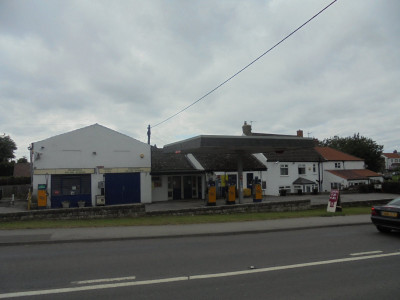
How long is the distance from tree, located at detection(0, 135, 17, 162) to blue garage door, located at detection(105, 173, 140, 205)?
48.5m

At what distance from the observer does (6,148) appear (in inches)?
2469

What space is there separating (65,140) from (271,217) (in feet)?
50.2

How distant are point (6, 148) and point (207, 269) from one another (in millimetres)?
67518

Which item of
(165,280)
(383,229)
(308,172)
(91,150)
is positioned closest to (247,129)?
(308,172)

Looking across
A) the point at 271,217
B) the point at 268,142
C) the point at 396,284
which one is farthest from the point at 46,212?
the point at 396,284

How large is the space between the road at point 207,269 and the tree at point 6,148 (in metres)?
62.1

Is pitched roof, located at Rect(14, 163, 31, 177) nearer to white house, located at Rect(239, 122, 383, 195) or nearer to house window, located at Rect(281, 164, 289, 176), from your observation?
white house, located at Rect(239, 122, 383, 195)

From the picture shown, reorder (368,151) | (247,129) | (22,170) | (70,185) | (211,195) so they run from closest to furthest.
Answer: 1. (211,195)
2. (70,185)
3. (247,129)
4. (22,170)
5. (368,151)

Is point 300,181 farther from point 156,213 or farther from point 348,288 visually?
point 348,288

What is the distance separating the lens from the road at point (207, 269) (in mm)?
5262

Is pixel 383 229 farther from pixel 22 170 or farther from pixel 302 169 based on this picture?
pixel 22 170

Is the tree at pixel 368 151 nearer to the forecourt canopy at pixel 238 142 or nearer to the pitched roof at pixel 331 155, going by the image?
the pitched roof at pixel 331 155

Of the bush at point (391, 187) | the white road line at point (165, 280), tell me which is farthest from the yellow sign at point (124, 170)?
the bush at point (391, 187)

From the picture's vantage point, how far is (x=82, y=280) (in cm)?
593
